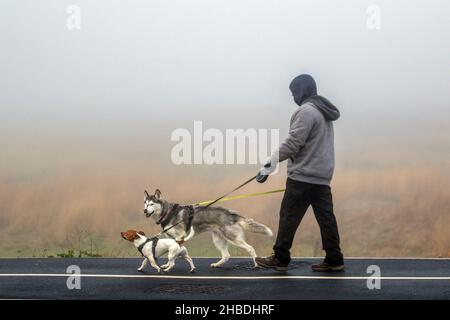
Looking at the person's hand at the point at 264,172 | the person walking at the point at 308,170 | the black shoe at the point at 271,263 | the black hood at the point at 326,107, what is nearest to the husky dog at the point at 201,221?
the black shoe at the point at 271,263

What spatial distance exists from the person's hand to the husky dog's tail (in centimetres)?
56

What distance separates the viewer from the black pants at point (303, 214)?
314 inches

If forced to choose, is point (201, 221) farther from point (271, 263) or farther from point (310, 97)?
point (310, 97)

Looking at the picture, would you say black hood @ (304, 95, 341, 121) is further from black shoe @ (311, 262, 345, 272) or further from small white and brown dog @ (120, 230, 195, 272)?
small white and brown dog @ (120, 230, 195, 272)

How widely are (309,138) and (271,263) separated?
1330 millimetres

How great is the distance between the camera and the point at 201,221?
8102 millimetres

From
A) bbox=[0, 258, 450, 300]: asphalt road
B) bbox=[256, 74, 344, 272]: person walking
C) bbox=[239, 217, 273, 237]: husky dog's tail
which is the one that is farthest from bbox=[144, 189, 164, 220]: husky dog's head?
bbox=[256, 74, 344, 272]: person walking

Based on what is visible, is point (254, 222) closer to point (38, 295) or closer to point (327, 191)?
point (327, 191)

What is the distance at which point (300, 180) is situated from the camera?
26.0ft

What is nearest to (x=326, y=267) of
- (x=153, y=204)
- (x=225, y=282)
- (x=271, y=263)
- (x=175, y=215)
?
(x=271, y=263)

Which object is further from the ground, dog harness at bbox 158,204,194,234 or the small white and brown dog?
dog harness at bbox 158,204,194,234

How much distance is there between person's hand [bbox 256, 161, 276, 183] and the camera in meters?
7.74

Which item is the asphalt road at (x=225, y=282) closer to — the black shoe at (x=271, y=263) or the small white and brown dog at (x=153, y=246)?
the black shoe at (x=271, y=263)
